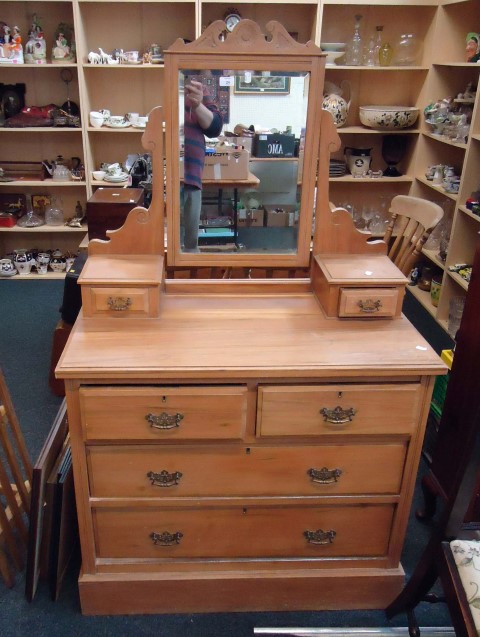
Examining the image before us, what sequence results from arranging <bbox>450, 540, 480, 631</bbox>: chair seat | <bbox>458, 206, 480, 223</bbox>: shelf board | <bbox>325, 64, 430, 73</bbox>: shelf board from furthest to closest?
<bbox>325, 64, 430, 73</bbox>: shelf board
<bbox>458, 206, 480, 223</bbox>: shelf board
<bbox>450, 540, 480, 631</bbox>: chair seat

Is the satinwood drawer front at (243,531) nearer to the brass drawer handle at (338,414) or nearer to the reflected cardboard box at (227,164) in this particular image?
the brass drawer handle at (338,414)

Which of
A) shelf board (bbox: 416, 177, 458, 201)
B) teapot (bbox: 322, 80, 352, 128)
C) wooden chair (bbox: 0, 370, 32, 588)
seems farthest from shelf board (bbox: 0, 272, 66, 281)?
shelf board (bbox: 416, 177, 458, 201)

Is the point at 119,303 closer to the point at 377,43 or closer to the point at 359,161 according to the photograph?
the point at 359,161

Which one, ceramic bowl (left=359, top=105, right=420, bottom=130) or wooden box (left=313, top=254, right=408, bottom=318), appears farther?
ceramic bowl (left=359, top=105, right=420, bottom=130)

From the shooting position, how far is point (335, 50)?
3680 mm

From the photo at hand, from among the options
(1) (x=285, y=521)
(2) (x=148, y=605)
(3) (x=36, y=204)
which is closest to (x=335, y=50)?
(3) (x=36, y=204)

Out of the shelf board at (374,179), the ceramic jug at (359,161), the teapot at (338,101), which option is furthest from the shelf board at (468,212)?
the teapot at (338,101)

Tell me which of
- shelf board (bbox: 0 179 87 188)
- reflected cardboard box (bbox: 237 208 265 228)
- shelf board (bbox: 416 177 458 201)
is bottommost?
shelf board (bbox: 0 179 87 188)

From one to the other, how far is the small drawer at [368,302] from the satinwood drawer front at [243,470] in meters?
0.35

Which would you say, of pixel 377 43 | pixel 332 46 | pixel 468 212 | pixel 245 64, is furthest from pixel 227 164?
pixel 377 43

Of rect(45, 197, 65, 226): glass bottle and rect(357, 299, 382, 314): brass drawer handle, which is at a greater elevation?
rect(357, 299, 382, 314): brass drawer handle

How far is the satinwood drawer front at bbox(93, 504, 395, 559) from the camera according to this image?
61.5 inches

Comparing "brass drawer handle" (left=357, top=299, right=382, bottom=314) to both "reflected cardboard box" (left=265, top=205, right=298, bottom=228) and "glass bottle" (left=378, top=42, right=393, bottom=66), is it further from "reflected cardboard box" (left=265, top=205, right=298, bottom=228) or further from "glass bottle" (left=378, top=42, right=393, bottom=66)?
"glass bottle" (left=378, top=42, right=393, bottom=66)

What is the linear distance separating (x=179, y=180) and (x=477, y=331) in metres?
0.94
